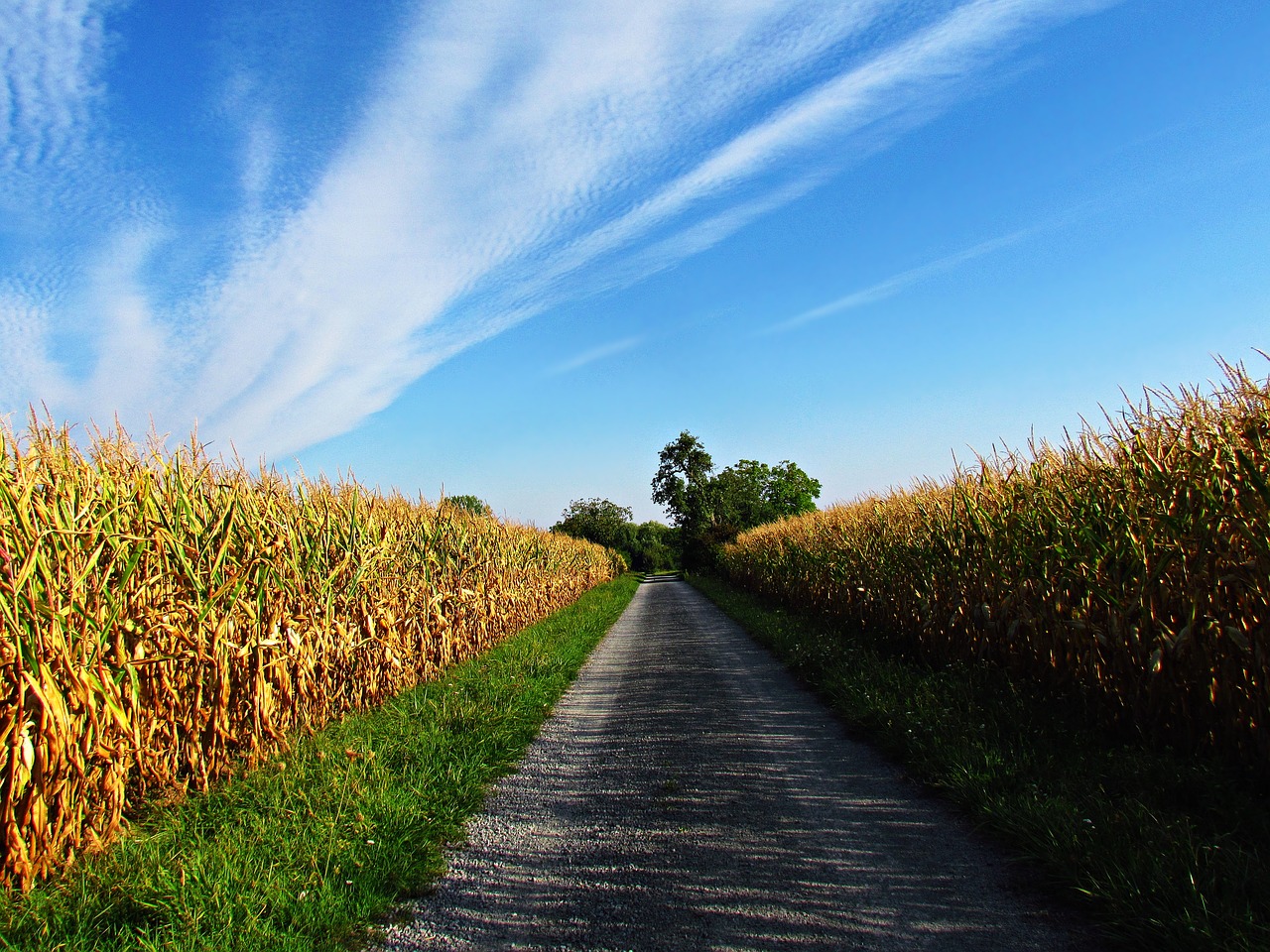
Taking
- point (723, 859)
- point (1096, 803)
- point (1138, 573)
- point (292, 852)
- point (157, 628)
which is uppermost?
point (157, 628)

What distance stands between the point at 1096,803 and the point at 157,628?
570 cm

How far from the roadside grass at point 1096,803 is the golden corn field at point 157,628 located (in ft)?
16.3

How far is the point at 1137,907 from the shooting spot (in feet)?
9.27

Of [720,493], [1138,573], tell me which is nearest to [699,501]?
[720,493]

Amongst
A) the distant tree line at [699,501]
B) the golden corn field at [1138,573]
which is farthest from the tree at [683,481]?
the golden corn field at [1138,573]

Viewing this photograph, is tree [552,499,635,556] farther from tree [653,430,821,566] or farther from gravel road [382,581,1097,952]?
gravel road [382,581,1097,952]

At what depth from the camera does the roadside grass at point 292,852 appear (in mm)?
3025

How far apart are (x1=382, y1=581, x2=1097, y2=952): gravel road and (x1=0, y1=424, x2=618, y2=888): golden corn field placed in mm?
2060

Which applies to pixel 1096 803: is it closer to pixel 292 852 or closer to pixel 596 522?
pixel 292 852

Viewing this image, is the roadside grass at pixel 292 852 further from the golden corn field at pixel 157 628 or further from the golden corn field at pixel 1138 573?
the golden corn field at pixel 1138 573

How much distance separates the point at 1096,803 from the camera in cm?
372

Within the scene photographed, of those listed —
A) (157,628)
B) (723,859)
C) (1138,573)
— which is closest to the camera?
(723,859)

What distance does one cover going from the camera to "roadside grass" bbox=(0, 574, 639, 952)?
303cm

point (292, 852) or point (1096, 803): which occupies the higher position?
point (292, 852)
